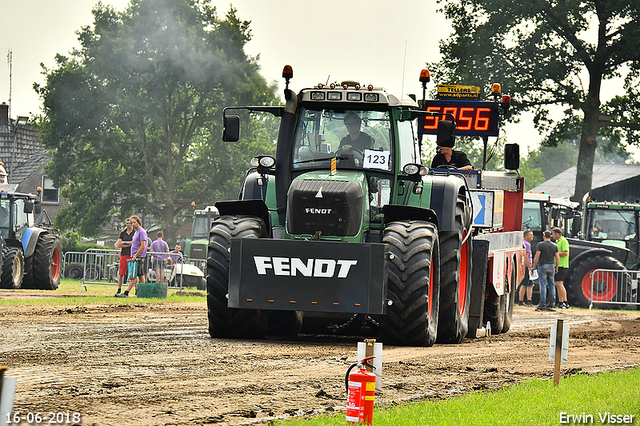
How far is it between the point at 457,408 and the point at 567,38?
31715 mm

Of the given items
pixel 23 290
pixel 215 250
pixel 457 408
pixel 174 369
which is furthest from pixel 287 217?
pixel 23 290

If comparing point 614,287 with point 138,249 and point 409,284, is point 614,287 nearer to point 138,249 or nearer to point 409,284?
point 138,249

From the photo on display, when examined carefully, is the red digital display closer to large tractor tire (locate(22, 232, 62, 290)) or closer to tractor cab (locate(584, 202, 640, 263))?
tractor cab (locate(584, 202, 640, 263))

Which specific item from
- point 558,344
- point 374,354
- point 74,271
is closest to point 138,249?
point 74,271

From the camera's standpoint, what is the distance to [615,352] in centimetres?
1171

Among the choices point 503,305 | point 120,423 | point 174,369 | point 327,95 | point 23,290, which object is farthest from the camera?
point 23,290

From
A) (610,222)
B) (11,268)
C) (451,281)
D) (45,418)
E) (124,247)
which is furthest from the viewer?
(610,222)

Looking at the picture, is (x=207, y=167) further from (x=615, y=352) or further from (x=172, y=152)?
(x=615, y=352)

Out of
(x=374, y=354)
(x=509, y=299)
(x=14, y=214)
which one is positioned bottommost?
(x=509, y=299)

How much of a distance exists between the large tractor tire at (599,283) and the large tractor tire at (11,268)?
14.4 m

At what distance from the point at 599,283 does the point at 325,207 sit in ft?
55.0

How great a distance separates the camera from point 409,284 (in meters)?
9.84

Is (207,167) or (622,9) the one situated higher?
(622,9)

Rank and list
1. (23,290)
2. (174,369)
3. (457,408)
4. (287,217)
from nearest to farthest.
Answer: (457,408) → (174,369) → (287,217) → (23,290)
